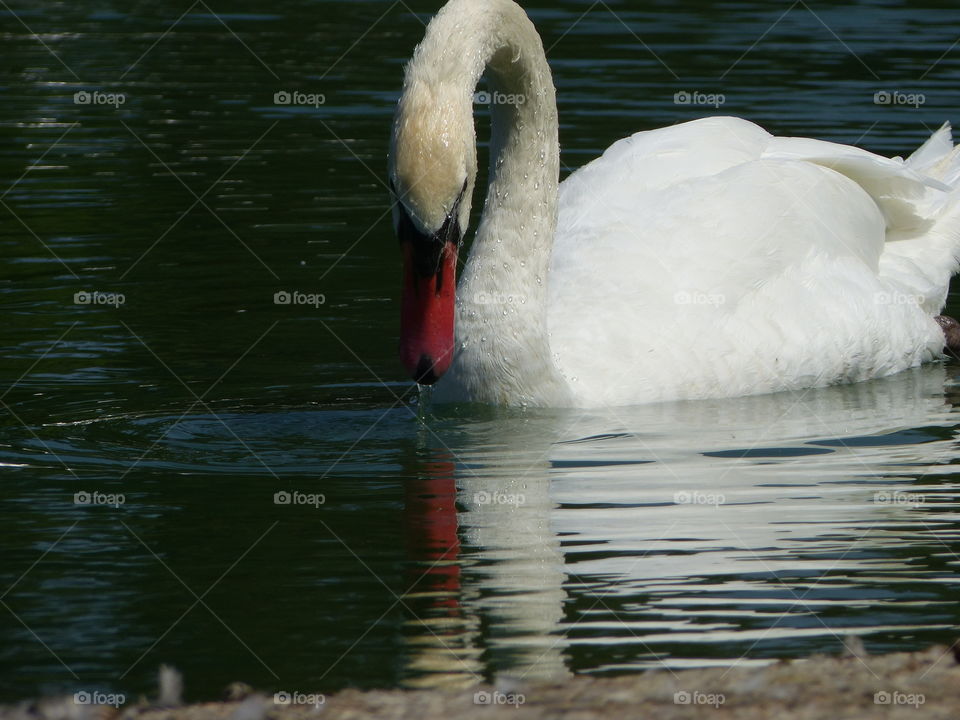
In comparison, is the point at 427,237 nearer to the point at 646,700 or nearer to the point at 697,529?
the point at 697,529

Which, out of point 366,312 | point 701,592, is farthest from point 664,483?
point 366,312

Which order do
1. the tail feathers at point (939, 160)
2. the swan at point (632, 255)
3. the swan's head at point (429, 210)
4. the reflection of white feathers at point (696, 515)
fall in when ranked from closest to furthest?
the reflection of white feathers at point (696, 515)
the swan's head at point (429, 210)
the swan at point (632, 255)
the tail feathers at point (939, 160)

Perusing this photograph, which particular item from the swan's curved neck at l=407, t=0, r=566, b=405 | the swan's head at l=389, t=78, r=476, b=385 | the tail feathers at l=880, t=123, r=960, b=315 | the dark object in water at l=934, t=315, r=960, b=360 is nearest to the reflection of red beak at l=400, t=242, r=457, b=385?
the swan's head at l=389, t=78, r=476, b=385

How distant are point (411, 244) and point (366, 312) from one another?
360cm

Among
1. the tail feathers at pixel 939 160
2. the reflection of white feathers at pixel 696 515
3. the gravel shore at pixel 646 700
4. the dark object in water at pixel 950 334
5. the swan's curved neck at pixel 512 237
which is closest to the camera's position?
the gravel shore at pixel 646 700

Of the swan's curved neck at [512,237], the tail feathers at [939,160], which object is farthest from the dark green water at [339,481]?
the tail feathers at [939,160]

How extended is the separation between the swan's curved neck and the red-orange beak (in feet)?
3.63

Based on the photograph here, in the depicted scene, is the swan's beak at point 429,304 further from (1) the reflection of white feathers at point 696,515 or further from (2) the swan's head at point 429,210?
(1) the reflection of white feathers at point 696,515

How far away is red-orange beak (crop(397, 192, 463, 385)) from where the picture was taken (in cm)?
705

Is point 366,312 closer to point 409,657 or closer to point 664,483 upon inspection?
point 664,483

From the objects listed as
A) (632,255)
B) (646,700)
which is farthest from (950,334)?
(646,700)

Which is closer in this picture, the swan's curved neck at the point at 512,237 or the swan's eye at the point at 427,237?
the swan's eye at the point at 427,237

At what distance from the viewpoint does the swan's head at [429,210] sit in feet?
22.3

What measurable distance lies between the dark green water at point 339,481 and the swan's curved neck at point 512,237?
0.67 feet
